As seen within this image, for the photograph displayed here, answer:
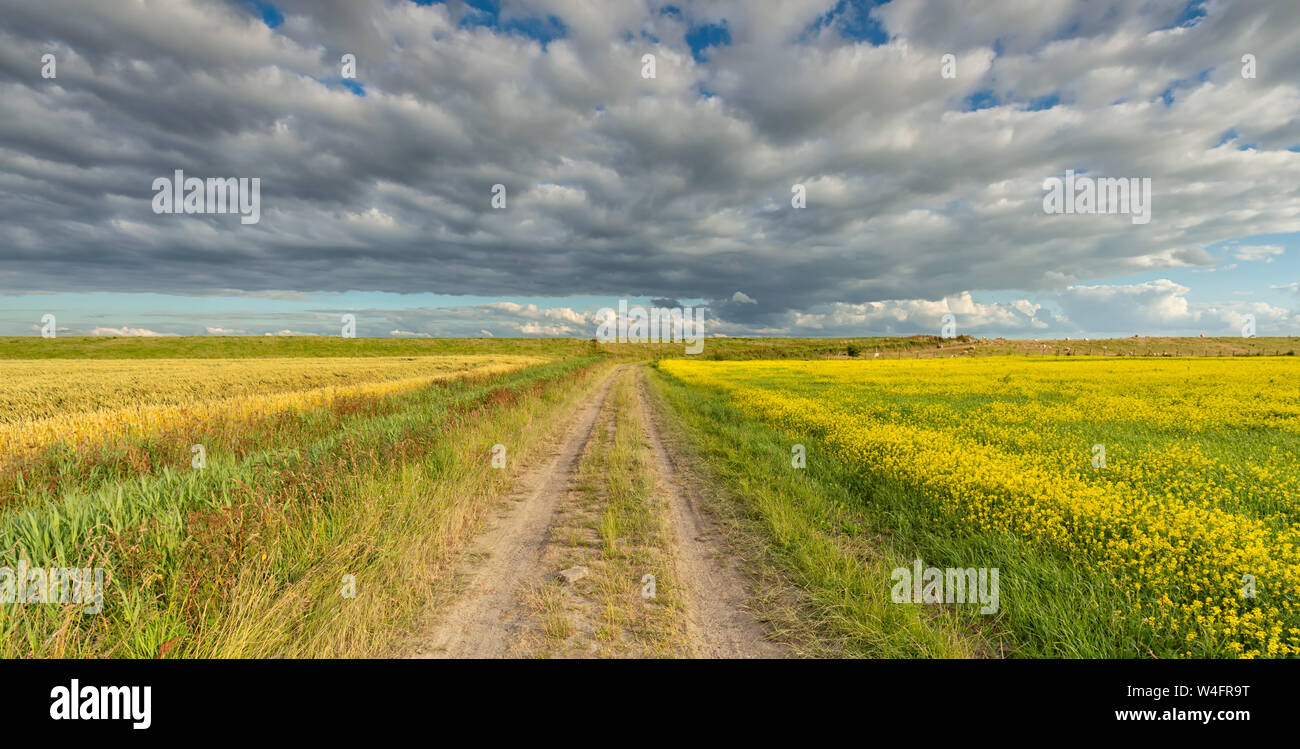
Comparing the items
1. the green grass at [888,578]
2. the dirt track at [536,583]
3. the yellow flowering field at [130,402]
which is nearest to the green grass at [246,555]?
the dirt track at [536,583]

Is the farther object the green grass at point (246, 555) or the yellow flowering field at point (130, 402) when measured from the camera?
the yellow flowering field at point (130, 402)

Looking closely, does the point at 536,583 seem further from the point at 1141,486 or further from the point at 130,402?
the point at 130,402

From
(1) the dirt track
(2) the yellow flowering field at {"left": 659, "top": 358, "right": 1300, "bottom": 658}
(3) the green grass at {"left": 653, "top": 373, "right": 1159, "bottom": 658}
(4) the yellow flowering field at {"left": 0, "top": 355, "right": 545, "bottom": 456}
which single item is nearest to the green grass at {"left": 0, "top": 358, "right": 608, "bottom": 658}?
→ (1) the dirt track

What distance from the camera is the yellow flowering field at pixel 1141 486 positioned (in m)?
3.94

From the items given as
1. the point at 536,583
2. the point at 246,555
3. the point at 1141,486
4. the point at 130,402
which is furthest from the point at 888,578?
the point at 130,402

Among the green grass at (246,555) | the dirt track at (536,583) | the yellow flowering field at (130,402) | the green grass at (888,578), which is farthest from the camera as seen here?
the yellow flowering field at (130,402)

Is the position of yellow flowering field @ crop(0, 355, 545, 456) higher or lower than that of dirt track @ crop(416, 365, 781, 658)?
higher

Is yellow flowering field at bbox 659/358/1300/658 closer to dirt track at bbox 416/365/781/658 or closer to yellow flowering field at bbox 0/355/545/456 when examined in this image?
dirt track at bbox 416/365/781/658

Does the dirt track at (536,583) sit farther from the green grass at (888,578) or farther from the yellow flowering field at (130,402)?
the yellow flowering field at (130,402)

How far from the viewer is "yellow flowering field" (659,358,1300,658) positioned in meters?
3.94

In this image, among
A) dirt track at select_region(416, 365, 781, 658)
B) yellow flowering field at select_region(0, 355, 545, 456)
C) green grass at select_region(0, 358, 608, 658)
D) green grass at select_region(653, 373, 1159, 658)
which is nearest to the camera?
green grass at select_region(0, 358, 608, 658)

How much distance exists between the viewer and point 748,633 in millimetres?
4016

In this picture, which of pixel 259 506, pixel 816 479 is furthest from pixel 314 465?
pixel 816 479

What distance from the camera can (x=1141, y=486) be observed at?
6926 mm
